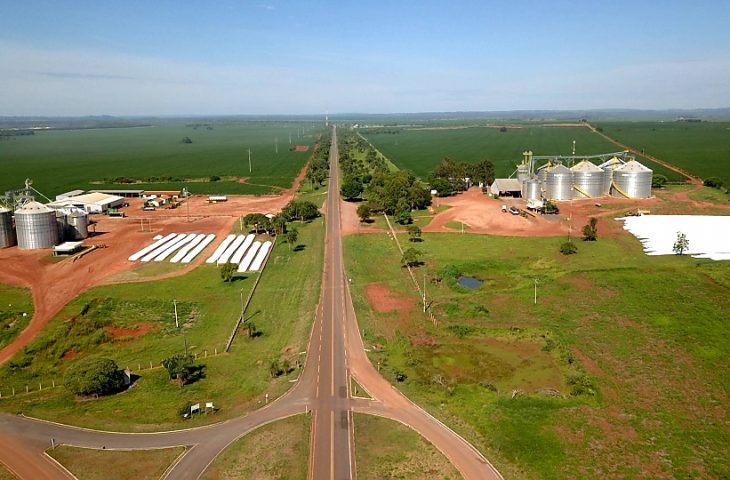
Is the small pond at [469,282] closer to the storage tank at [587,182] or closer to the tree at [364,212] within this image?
the tree at [364,212]

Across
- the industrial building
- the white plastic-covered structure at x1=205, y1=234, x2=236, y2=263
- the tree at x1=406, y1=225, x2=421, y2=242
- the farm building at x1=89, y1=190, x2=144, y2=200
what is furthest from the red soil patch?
the farm building at x1=89, y1=190, x2=144, y2=200

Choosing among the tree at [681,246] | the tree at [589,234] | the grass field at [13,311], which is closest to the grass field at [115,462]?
the grass field at [13,311]

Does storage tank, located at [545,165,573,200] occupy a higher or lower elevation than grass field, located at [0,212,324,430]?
higher

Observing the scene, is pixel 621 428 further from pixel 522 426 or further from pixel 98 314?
pixel 98 314

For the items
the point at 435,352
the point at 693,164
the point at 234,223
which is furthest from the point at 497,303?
the point at 693,164

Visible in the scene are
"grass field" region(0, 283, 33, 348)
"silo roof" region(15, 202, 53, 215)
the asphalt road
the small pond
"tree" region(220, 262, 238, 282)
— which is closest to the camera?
the asphalt road

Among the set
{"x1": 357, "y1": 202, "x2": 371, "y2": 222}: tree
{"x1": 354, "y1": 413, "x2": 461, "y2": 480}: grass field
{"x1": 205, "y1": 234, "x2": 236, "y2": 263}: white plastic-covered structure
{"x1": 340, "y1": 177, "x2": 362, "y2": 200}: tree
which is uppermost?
{"x1": 340, "y1": 177, "x2": 362, "y2": 200}: tree

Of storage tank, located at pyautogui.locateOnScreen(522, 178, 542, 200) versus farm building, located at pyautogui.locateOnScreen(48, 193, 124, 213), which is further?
storage tank, located at pyautogui.locateOnScreen(522, 178, 542, 200)

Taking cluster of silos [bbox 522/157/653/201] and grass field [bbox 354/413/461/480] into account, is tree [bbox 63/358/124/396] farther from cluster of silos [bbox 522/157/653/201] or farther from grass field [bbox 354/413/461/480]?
cluster of silos [bbox 522/157/653/201]
